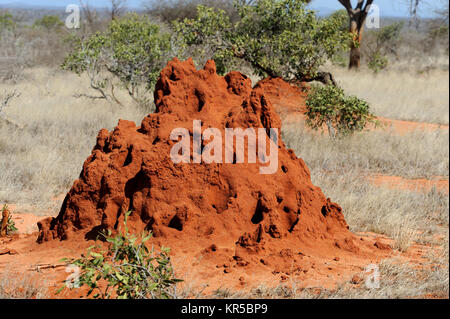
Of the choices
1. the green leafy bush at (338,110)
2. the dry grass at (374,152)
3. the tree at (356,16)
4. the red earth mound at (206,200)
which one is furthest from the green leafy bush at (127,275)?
the tree at (356,16)

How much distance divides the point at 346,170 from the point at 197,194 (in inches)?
167

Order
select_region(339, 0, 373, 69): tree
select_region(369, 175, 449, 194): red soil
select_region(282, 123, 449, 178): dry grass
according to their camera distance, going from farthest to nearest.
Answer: select_region(339, 0, 373, 69): tree
select_region(282, 123, 449, 178): dry grass
select_region(369, 175, 449, 194): red soil

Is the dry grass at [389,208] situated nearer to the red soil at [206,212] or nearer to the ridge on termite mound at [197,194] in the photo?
the red soil at [206,212]

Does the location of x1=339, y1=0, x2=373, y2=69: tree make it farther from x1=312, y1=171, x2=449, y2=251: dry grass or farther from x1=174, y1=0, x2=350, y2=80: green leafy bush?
x1=312, y1=171, x2=449, y2=251: dry grass

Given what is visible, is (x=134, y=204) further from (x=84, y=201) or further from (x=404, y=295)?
(x=404, y=295)

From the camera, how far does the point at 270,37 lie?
1011cm

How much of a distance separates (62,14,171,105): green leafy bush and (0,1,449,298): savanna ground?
0.70m

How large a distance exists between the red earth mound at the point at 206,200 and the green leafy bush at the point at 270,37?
219 inches

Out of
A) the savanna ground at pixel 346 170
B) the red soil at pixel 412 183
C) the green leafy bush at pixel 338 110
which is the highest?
the green leafy bush at pixel 338 110

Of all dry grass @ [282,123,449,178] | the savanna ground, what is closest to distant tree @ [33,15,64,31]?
the savanna ground

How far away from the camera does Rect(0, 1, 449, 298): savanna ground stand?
363 centimetres

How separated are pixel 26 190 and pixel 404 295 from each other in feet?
15.2

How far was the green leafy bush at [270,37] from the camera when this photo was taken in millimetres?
9734

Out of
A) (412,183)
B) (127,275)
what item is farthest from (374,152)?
(127,275)
